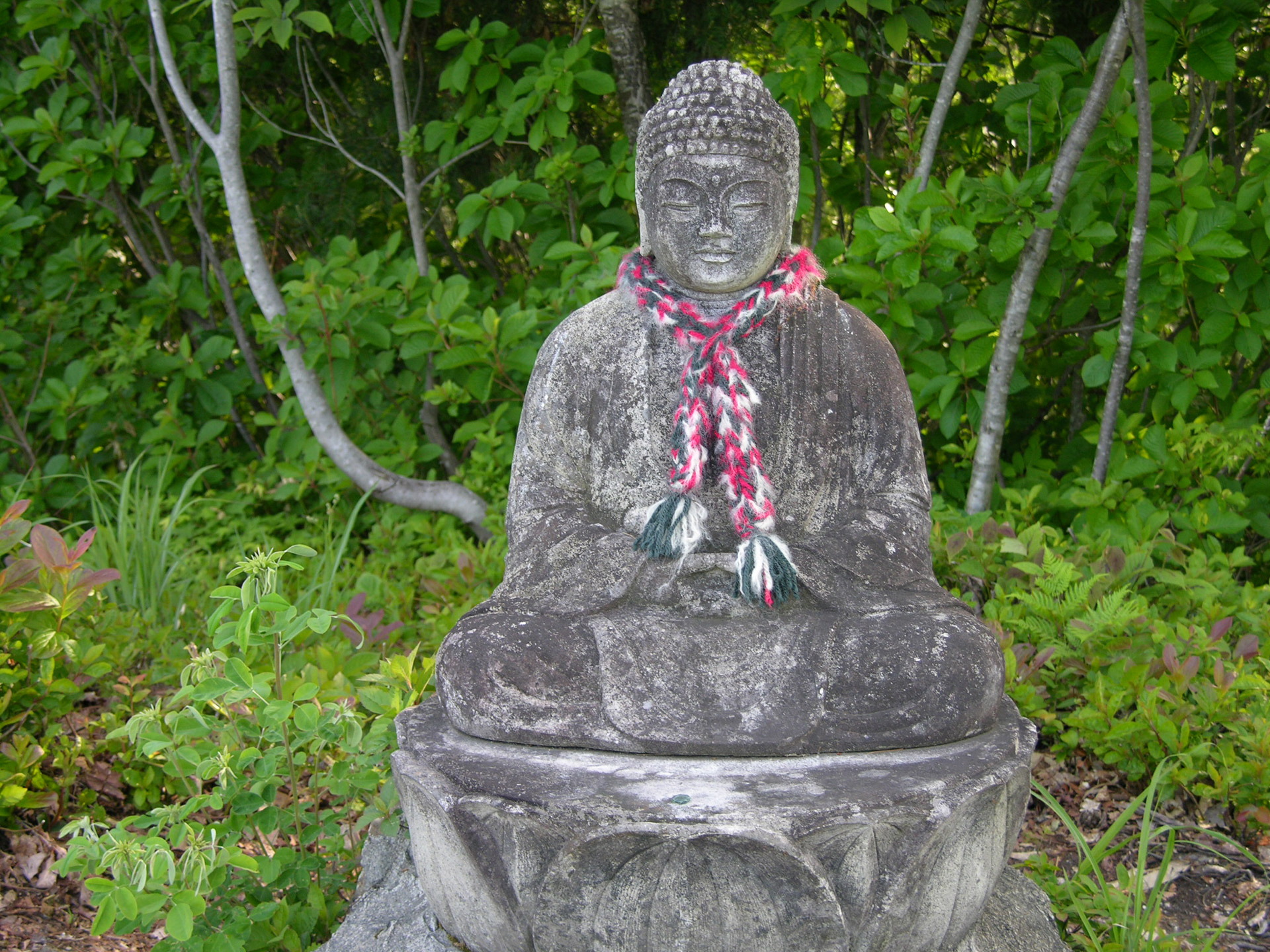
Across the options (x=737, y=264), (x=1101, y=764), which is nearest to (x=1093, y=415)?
(x=1101, y=764)

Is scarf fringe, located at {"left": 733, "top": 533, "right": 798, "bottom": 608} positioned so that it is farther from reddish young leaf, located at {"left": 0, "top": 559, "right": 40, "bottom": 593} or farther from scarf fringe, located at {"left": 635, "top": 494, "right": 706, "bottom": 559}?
reddish young leaf, located at {"left": 0, "top": 559, "right": 40, "bottom": 593}

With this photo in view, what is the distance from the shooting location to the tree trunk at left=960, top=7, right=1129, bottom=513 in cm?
359

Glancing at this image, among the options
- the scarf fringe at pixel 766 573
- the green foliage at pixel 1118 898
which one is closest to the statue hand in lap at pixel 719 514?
the scarf fringe at pixel 766 573

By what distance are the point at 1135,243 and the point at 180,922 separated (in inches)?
133

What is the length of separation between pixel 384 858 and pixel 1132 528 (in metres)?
2.63

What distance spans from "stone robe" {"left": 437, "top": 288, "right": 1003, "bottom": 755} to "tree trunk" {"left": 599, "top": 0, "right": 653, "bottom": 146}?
7.01 feet

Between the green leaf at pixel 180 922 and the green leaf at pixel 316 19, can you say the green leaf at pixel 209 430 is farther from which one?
the green leaf at pixel 180 922

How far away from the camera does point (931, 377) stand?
4.00 metres

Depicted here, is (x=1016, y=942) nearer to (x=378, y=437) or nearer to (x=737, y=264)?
(x=737, y=264)

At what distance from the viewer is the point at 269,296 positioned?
14.6ft

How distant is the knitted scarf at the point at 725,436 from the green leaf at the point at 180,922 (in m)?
1.08

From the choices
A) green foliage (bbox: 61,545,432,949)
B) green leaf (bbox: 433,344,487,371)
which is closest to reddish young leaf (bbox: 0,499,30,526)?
green foliage (bbox: 61,545,432,949)

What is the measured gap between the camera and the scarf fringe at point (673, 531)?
7.52ft

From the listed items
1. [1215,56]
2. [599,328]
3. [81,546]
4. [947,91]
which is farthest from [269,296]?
Answer: [1215,56]
